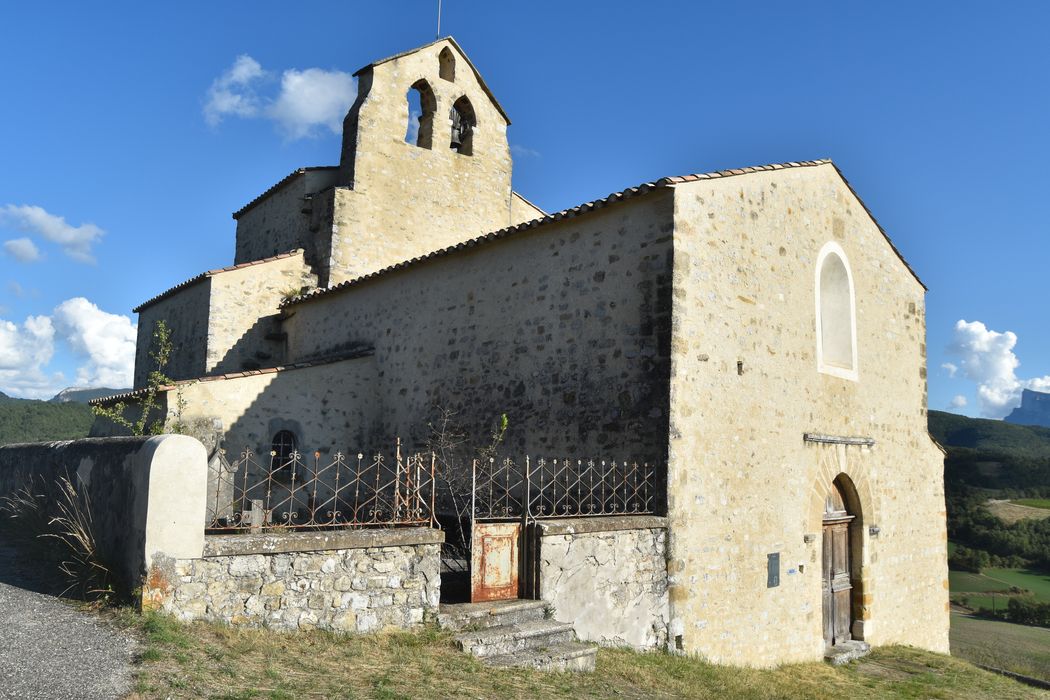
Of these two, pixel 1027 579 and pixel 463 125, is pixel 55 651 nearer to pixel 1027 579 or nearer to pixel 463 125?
pixel 463 125

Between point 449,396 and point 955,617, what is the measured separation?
128ft

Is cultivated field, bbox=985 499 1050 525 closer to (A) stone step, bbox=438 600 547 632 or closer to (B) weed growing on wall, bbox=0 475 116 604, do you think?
(A) stone step, bbox=438 600 547 632

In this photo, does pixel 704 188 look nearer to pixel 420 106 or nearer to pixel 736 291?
pixel 736 291

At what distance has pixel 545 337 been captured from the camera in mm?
10977

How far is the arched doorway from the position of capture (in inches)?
479

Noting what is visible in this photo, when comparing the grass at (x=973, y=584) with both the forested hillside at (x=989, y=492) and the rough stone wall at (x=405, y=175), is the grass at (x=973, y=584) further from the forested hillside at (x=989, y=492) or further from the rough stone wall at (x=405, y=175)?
the rough stone wall at (x=405, y=175)


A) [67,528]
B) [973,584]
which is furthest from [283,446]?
[973,584]

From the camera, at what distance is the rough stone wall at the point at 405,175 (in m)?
17.7

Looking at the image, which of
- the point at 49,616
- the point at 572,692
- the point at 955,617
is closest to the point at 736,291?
the point at 572,692

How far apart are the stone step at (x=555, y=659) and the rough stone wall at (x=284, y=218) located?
41.5ft

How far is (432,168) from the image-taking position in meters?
18.8

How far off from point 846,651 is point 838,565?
1.36 meters

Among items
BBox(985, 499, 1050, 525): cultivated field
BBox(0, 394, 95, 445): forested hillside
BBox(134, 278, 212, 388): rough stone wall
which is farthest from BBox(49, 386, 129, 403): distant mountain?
BBox(985, 499, 1050, 525): cultivated field

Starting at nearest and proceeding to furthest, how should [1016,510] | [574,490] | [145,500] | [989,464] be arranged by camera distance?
[145,500], [574,490], [1016,510], [989,464]
